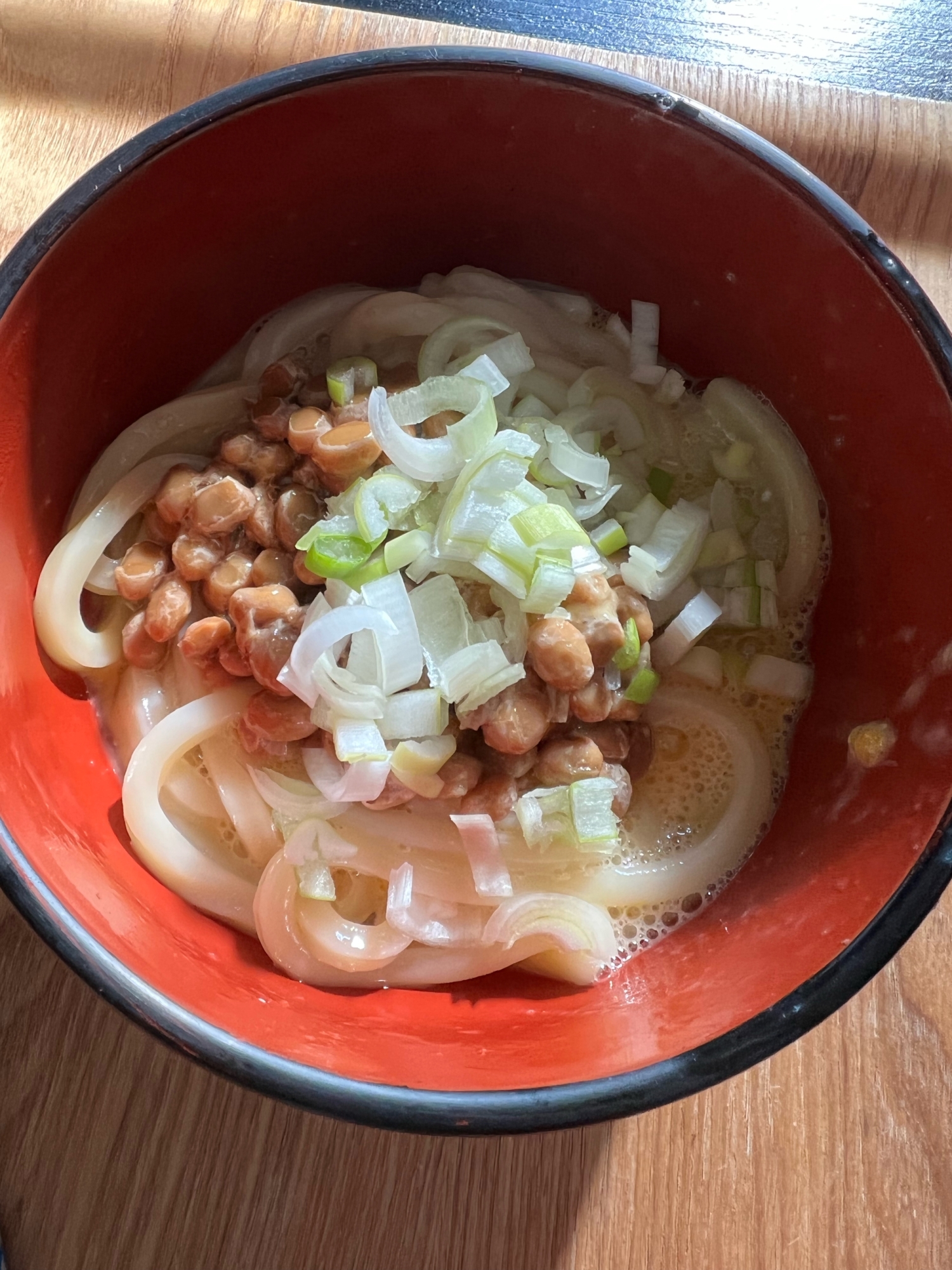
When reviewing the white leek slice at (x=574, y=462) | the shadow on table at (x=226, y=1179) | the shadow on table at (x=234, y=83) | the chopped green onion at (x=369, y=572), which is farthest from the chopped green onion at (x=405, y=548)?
the shadow on table at (x=234, y=83)

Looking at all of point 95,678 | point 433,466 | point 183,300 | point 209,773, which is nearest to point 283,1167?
point 209,773

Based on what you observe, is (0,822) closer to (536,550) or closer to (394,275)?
(536,550)

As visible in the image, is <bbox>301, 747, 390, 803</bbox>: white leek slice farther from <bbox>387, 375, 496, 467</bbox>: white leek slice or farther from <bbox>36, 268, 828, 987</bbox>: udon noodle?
<bbox>387, 375, 496, 467</bbox>: white leek slice

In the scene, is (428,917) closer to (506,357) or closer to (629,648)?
(629,648)

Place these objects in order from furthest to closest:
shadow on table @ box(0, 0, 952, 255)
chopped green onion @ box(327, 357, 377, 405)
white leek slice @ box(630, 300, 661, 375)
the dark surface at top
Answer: the dark surface at top < shadow on table @ box(0, 0, 952, 255) < white leek slice @ box(630, 300, 661, 375) < chopped green onion @ box(327, 357, 377, 405)

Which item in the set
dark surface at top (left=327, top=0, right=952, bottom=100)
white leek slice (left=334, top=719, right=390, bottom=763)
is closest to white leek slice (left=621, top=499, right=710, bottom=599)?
white leek slice (left=334, top=719, right=390, bottom=763)

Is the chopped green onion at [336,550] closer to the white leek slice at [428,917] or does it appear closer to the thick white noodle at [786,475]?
the white leek slice at [428,917]

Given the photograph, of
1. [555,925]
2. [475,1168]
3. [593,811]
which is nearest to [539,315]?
[593,811]
